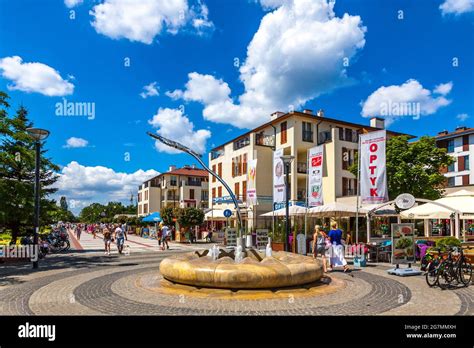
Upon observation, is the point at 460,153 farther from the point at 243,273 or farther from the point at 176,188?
the point at 243,273

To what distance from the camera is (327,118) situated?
3684 cm

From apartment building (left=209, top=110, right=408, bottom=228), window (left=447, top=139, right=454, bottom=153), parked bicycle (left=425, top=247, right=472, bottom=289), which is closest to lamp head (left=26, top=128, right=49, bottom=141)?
parked bicycle (left=425, top=247, right=472, bottom=289)

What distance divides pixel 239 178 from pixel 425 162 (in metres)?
19.1

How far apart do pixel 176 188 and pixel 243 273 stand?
62.9m

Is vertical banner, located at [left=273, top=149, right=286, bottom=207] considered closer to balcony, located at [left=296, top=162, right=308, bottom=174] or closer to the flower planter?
the flower planter

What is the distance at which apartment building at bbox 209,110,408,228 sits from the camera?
34.4 metres

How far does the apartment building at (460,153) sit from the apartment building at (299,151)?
57.8 feet

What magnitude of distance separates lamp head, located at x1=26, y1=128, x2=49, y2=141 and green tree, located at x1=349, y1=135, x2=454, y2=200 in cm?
2585

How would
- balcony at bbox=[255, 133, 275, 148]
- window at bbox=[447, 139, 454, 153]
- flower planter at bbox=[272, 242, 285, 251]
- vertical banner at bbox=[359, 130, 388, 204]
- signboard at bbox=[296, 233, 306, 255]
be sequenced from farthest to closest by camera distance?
window at bbox=[447, 139, 454, 153] < balcony at bbox=[255, 133, 275, 148] < flower planter at bbox=[272, 242, 285, 251] < signboard at bbox=[296, 233, 306, 255] < vertical banner at bbox=[359, 130, 388, 204]

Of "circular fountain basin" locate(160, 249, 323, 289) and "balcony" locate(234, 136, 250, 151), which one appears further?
"balcony" locate(234, 136, 250, 151)

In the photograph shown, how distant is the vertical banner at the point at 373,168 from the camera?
16.2 meters
